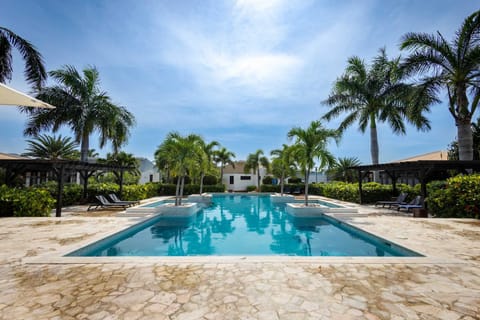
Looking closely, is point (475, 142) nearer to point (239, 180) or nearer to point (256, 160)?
point (256, 160)

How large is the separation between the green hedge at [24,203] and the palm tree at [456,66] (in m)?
18.3

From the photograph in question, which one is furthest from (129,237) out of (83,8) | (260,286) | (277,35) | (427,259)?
(277,35)

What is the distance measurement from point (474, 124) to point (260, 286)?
2296 centimetres

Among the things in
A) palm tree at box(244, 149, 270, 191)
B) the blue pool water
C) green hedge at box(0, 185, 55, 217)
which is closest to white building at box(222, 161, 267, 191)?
palm tree at box(244, 149, 270, 191)

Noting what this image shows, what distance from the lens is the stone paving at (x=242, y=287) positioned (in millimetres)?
2609

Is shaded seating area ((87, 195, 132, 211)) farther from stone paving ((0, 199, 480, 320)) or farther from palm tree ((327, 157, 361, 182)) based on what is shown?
palm tree ((327, 157, 361, 182))

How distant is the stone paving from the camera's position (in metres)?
2.61

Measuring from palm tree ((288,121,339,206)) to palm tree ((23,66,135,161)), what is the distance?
12302 mm

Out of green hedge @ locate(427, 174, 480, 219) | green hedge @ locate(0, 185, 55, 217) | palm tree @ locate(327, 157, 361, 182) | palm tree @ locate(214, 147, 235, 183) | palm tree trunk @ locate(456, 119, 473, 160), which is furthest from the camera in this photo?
palm tree @ locate(214, 147, 235, 183)

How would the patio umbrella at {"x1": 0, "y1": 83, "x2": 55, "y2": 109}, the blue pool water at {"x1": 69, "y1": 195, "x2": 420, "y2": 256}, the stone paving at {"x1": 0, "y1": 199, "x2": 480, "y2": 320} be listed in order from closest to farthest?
the stone paving at {"x1": 0, "y1": 199, "x2": 480, "y2": 320}
the patio umbrella at {"x1": 0, "y1": 83, "x2": 55, "y2": 109}
the blue pool water at {"x1": 69, "y1": 195, "x2": 420, "y2": 256}

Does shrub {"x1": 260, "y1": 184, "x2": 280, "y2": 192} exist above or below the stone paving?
above

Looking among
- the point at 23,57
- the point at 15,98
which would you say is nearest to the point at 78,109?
the point at 23,57

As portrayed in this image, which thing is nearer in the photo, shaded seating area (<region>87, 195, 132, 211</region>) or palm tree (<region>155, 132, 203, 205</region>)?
palm tree (<region>155, 132, 203, 205</region>)

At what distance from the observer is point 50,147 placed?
24.6 meters
